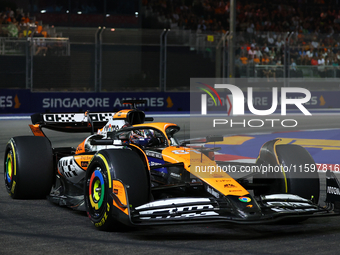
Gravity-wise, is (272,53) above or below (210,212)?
above

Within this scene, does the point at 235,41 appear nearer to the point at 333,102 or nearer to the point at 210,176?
the point at 333,102

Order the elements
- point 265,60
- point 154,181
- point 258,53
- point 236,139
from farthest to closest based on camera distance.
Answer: point 265,60
point 258,53
point 236,139
point 154,181

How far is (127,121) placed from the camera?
7.23 metres

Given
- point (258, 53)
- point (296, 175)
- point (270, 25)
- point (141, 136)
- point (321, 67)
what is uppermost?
point (270, 25)

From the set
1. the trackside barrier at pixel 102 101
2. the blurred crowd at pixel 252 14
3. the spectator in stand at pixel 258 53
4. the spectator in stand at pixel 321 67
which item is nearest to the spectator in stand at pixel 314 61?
the spectator in stand at pixel 321 67

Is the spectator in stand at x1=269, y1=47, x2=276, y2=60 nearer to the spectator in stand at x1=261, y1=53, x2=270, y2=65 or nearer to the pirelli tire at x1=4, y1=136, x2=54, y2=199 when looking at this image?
the spectator in stand at x1=261, y1=53, x2=270, y2=65

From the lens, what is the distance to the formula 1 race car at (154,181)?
4973 mm

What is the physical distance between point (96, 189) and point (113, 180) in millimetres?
411

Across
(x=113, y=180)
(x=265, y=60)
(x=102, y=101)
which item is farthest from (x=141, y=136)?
(x=265, y=60)

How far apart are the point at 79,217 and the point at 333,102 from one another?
18.4 meters

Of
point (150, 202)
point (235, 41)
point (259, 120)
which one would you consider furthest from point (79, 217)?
point (235, 41)

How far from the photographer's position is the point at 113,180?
5.13 metres

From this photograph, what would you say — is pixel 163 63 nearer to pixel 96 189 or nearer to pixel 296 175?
pixel 296 175

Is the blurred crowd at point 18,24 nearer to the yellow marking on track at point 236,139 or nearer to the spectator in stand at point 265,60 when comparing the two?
the spectator in stand at point 265,60
